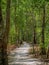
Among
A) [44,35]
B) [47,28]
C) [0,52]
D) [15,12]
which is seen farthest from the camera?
[15,12]

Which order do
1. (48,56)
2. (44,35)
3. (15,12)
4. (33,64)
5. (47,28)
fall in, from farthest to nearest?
(15,12), (44,35), (47,28), (48,56), (33,64)

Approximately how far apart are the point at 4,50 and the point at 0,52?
0.93 ft

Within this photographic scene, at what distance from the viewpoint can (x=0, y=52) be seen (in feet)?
35.3

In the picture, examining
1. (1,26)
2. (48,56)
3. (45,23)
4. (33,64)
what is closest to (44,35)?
(45,23)

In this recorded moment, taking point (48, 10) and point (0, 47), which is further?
point (48, 10)

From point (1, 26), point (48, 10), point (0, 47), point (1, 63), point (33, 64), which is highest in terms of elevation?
point (48, 10)

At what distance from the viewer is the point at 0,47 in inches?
429

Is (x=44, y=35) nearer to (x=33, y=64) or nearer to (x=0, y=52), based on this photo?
(x=33, y=64)

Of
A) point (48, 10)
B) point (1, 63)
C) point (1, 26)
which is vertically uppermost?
point (48, 10)

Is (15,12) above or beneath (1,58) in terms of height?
above

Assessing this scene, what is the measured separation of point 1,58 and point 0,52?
30cm

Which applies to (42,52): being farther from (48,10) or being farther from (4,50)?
(4,50)

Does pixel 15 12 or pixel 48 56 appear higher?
pixel 15 12

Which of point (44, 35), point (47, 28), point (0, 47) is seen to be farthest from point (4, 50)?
point (44, 35)
